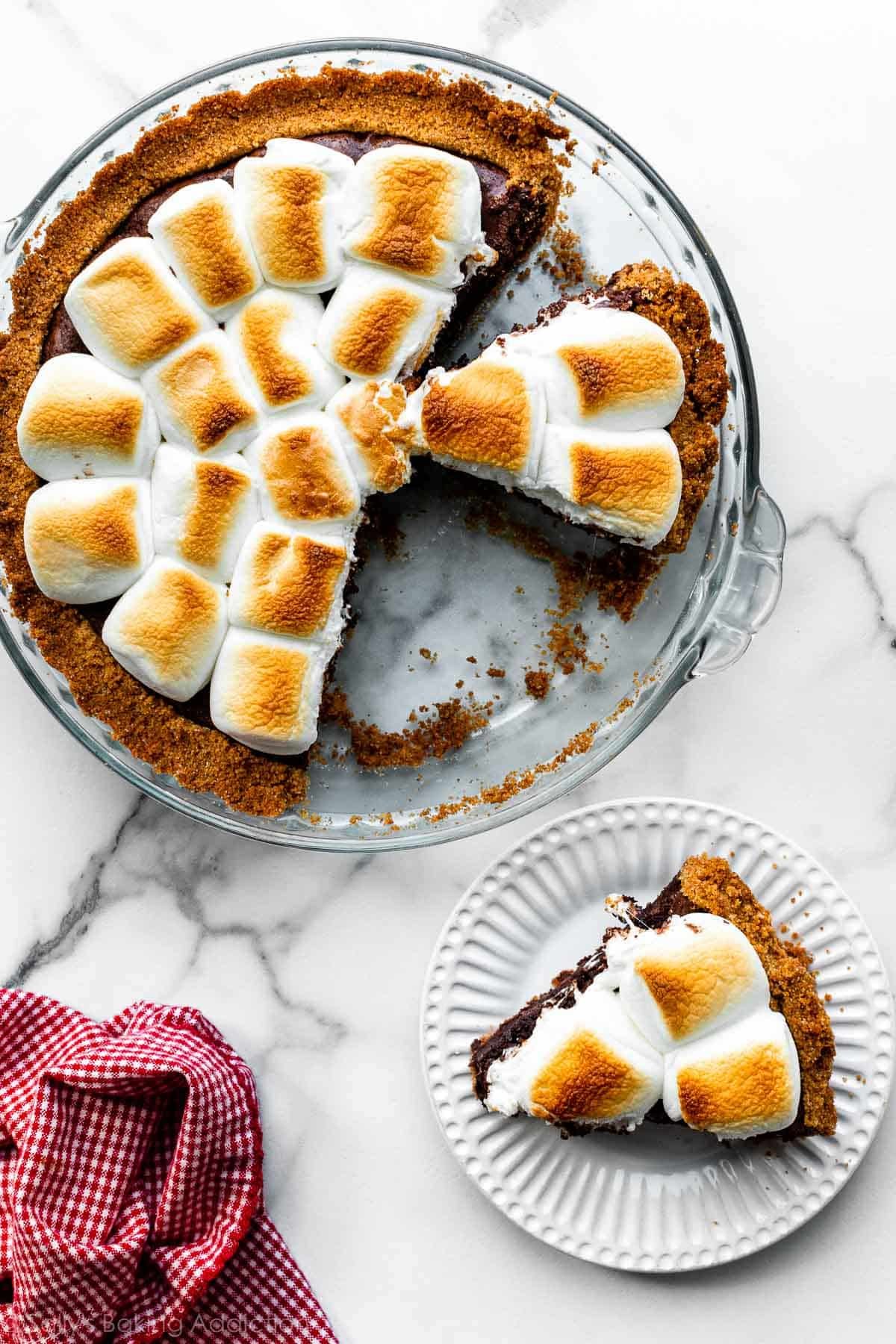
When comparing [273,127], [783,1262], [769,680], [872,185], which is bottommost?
[783,1262]

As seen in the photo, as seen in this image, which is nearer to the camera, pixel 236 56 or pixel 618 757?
pixel 236 56

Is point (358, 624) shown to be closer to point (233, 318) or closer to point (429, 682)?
point (429, 682)

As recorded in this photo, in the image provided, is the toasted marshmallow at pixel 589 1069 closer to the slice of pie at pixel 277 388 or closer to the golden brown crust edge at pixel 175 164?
the slice of pie at pixel 277 388

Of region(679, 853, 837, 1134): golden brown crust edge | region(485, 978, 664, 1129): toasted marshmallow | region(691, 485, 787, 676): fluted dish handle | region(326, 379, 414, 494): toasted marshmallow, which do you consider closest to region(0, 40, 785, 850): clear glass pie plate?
region(691, 485, 787, 676): fluted dish handle

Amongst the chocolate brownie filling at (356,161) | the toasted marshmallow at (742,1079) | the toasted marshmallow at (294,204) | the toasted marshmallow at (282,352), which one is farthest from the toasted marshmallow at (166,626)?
the toasted marshmallow at (742,1079)

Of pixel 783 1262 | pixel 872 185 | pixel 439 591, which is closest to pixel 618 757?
pixel 439 591

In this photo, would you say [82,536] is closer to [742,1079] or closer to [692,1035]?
[692,1035]
